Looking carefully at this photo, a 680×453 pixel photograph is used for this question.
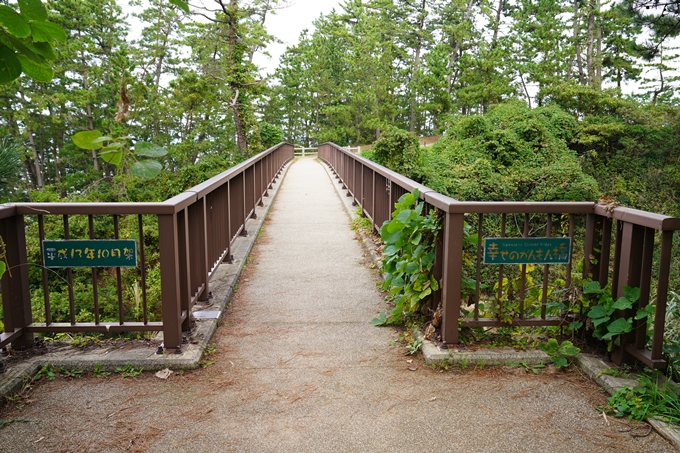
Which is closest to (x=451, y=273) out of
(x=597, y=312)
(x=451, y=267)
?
(x=451, y=267)

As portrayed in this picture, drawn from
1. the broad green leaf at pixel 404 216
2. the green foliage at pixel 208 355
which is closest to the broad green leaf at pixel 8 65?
the green foliage at pixel 208 355

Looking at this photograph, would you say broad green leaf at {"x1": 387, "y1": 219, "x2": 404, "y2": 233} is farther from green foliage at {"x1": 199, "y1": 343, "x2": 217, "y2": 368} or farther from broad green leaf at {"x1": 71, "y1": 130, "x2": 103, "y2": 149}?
broad green leaf at {"x1": 71, "y1": 130, "x2": 103, "y2": 149}

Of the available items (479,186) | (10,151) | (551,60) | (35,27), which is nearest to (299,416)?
(35,27)


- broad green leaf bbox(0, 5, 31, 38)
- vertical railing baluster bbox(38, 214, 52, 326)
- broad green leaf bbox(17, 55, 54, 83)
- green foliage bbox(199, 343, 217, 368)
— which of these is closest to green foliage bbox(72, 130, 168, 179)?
broad green leaf bbox(0, 5, 31, 38)

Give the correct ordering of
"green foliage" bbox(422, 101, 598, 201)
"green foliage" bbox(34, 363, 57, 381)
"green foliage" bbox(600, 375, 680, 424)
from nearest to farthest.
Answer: "green foliage" bbox(600, 375, 680, 424)
"green foliage" bbox(34, 363, 57, 381)
"green foliage" bbox(422, 101, 598, 201)

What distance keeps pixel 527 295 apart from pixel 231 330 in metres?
2.44

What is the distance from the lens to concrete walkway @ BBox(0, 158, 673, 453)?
272 cm

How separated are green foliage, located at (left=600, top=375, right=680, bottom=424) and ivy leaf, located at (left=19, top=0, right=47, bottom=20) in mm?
3311

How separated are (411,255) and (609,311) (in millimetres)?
1503

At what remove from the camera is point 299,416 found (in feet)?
9.87

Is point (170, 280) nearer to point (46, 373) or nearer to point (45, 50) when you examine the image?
point (46, 373)

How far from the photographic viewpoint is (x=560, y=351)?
3619 millimetres

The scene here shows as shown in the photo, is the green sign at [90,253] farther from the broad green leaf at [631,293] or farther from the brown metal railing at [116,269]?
the broad green leaf at [631,293]

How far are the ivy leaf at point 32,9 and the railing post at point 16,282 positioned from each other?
8.03 ft
